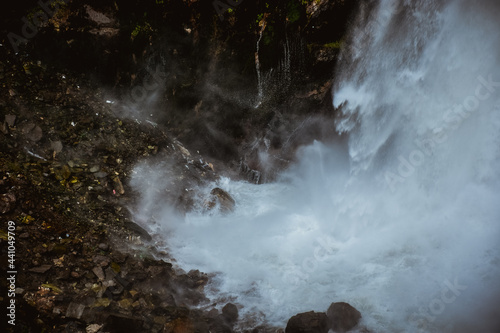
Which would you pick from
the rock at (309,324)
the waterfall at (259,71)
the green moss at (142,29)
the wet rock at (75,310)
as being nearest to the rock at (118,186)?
the wet rock at (75,310)

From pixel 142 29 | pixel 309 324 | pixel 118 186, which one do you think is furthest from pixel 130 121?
pixel 309 324

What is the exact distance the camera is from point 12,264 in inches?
163

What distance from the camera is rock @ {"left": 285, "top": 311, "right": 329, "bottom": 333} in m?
4.34

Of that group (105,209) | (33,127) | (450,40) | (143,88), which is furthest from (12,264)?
(450,40)

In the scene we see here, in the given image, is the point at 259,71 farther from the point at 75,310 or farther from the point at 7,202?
the point at 75,310

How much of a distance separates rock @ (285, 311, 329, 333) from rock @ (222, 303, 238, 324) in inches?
38.3

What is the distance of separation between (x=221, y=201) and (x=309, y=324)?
4.53m

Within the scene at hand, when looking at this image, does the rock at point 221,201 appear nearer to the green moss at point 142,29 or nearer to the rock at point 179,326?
the rock at point 179,326

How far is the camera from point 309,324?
14.3 ft

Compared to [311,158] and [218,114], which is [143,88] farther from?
[311,158]

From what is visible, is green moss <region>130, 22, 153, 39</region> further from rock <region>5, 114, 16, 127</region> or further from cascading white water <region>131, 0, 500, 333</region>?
cascading white water <region>131, 0, 500, 333</region>

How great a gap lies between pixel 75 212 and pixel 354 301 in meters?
5.99

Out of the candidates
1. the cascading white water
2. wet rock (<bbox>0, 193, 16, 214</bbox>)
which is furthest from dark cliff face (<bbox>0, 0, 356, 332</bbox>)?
Result: the cascading white water

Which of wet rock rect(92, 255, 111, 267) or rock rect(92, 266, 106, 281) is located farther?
wet rock rect(92, 255, 111, 267)
